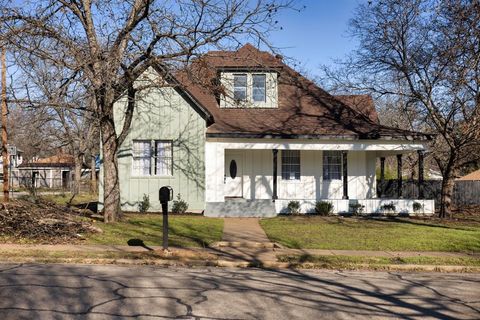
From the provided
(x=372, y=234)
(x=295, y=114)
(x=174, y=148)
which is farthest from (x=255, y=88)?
(x=372, y=234)

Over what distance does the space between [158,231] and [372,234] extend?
20.7 ft

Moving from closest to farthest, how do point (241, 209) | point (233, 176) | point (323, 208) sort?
point (241, 209), point (323, 208), point (233, 176)

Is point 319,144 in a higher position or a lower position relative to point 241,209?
higher

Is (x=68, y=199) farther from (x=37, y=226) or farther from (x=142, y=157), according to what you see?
(x=37, y=226)

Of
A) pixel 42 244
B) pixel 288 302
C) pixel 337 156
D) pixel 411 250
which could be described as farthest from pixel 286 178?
pixel 288 302

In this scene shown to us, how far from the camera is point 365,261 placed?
1070cm

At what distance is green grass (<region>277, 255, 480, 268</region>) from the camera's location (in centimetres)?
1048

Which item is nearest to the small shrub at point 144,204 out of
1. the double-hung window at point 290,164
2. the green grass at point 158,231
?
the green grass at point 158,231

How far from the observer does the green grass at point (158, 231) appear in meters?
12.5

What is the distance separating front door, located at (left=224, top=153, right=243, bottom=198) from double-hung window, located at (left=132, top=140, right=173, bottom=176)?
2.90 meters

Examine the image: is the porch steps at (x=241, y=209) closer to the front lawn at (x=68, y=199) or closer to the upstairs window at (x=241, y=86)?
the upstairs window at (x=241, y=86)

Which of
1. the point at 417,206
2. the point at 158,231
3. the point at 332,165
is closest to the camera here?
the point at 158,231

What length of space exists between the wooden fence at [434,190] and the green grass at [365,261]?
48.6ft

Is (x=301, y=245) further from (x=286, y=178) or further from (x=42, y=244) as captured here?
(x=286, y=178)
